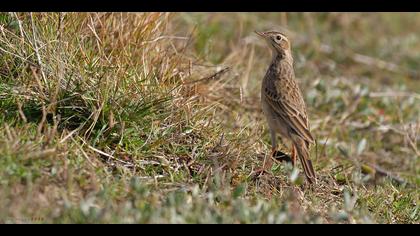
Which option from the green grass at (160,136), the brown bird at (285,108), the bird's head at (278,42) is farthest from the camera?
the bird's head at (278,42)

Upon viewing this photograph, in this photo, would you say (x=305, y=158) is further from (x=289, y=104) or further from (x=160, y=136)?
(x=160, y=136)

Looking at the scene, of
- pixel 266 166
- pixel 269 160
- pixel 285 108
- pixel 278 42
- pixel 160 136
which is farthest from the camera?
pixel 278 42

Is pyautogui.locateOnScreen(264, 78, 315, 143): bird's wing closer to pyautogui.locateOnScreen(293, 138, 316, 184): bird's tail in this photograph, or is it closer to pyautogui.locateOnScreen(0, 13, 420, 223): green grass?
pyautogui.locateOnScreen(293, 138, 316, 184): bird's tail

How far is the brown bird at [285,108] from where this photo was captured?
21.3 ft

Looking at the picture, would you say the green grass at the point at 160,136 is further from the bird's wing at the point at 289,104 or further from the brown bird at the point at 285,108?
the bird's wing at the point at 289,104

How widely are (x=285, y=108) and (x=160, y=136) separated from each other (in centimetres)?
134

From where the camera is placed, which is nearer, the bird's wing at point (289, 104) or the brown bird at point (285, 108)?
the brown bird at point (285, 108)

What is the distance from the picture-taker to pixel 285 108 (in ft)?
22.3

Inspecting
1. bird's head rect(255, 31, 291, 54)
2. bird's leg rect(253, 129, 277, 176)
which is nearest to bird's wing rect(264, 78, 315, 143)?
bird's leg rect(253, 129, 277, 176)

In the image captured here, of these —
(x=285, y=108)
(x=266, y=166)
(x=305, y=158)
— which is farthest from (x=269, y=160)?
(x=285, y=108)

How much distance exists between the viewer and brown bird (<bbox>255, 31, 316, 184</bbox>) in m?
6.48

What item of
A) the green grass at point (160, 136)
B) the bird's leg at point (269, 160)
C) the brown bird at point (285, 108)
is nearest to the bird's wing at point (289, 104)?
the brown bird at point (285, 108)

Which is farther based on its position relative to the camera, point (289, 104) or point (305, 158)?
point (289, 104)
